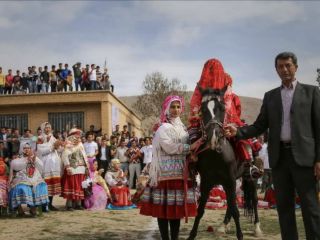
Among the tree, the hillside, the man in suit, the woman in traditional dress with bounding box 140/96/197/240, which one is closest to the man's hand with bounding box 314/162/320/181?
the man in suit

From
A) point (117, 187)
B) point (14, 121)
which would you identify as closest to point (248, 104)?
point (14, 121)

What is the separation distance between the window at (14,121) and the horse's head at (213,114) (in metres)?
23.5

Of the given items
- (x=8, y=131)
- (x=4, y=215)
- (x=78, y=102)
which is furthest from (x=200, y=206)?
(x=78, y=102)

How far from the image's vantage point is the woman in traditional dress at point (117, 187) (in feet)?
37.4

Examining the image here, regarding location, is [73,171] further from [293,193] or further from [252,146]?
[293,193]

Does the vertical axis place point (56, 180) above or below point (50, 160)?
below

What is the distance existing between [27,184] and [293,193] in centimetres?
712

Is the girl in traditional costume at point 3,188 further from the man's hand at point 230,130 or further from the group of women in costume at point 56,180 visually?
the man's hand at point 230,130

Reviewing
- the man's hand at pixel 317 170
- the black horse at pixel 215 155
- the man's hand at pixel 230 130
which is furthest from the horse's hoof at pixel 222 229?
the man's hand at pixel 317 170

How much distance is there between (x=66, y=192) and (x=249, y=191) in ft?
16.4

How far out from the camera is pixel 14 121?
27844mm

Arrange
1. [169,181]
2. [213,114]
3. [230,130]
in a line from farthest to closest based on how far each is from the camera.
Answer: [213,114] → [169,181] → [230,130]

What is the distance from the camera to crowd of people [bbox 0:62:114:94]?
80.0 ft

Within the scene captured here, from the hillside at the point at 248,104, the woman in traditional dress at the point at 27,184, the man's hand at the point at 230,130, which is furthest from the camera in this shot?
the hillside at the point at 248,104
